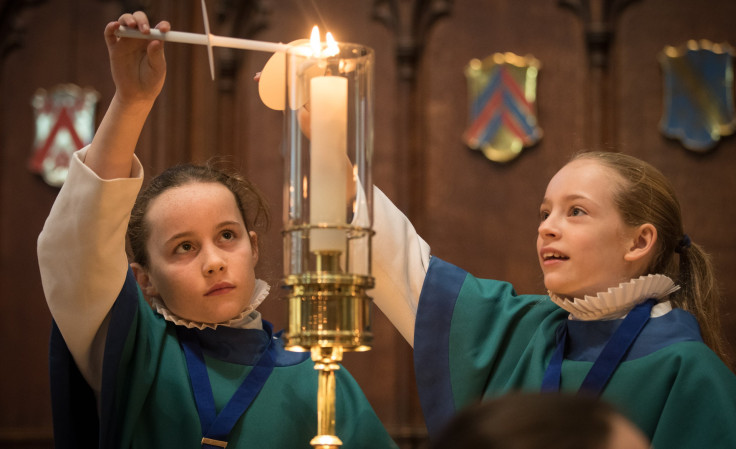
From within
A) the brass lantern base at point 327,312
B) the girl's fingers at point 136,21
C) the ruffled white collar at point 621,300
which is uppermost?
the girl's fingers at point 136,21

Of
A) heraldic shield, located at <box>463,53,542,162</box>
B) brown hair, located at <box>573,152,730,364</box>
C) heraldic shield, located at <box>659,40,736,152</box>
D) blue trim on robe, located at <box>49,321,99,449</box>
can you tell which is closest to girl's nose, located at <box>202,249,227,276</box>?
blue trim on robe, located at <box>49,321,99,449</box>

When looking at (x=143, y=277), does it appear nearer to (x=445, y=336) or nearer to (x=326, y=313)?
(x=445, y=336)

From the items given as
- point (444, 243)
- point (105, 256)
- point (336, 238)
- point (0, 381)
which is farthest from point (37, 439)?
point (336, 238)

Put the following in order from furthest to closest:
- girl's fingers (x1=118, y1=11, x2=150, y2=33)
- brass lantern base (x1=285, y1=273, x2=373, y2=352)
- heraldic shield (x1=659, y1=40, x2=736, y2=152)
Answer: heraldic shield (x1=659, y1=40, x2=736, y2=152) → girl's fingers (x1=118, y1=11, x2=150, y2=33) → brass lantern base (x1=285, y1=273, x2=373, y2=352)

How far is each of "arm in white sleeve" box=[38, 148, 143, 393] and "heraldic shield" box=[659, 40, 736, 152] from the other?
9.15ft

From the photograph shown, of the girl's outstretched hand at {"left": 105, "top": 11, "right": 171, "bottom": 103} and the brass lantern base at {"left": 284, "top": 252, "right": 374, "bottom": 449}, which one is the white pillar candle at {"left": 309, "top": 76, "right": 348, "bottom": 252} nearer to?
the brass lantern base at {"left": 284, "top": 252, "right": 374, "bottom": 449}

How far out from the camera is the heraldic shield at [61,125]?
4.46 m

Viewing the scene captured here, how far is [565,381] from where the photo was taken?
1.99m

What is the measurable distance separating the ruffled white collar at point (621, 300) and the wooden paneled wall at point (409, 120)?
6.08 feet

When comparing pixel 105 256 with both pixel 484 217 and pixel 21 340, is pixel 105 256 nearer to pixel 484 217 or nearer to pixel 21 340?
pixel 484 217

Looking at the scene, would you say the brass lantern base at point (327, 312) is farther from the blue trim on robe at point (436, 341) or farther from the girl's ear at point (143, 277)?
the girl's ear at point (143, 277)

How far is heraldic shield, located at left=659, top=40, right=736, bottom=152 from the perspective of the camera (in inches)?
155

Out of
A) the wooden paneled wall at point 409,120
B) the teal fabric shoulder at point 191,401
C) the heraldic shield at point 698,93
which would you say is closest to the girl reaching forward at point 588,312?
the teal fabric shoulder at point 191,401

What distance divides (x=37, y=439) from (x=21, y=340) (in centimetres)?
47
